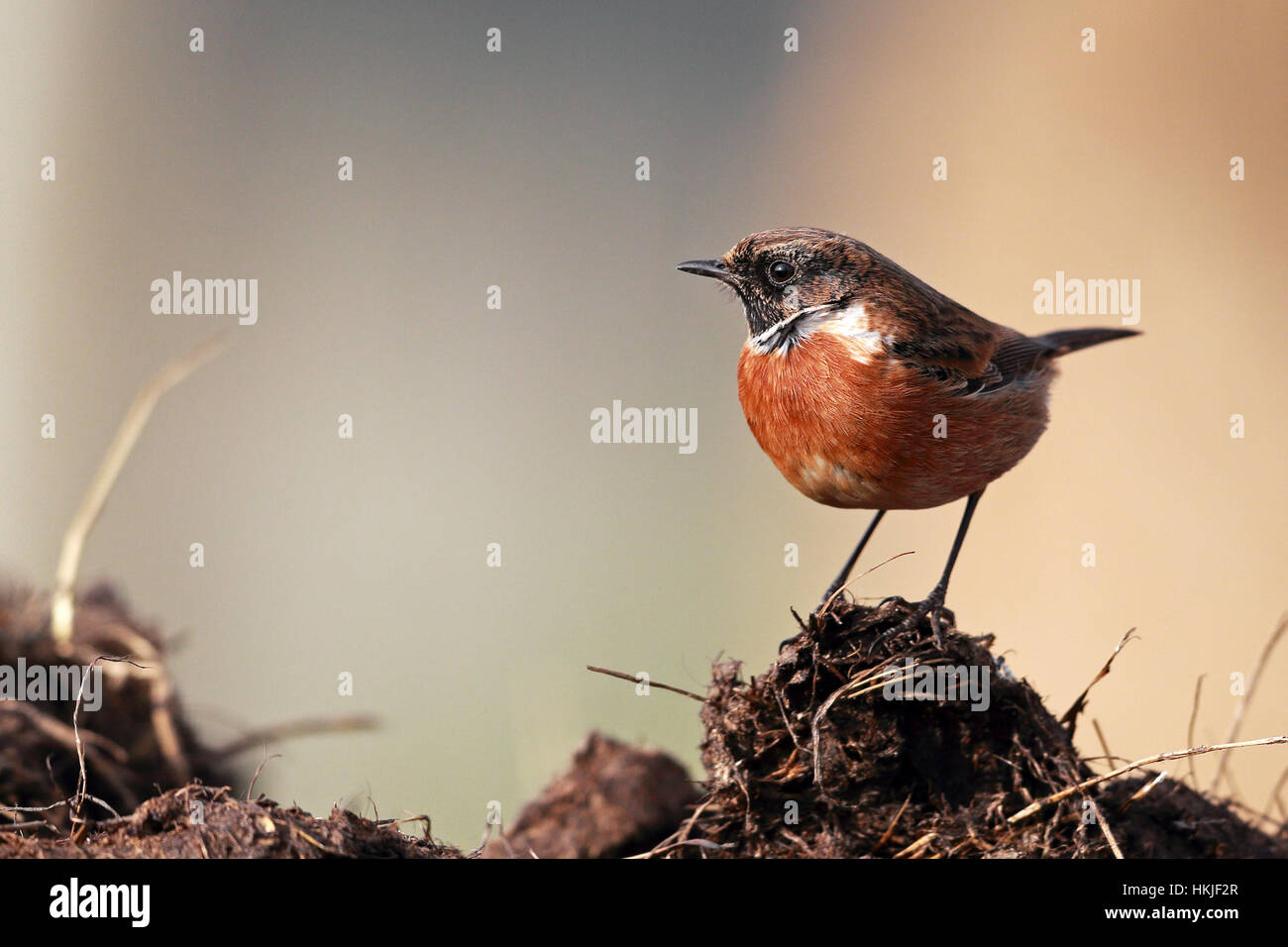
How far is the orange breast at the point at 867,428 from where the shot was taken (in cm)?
312

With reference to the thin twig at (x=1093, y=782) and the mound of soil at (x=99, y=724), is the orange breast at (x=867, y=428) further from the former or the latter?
the mound of soil at (x=99, y=724)

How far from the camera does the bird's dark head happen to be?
3381 millimetres

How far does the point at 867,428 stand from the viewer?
3119mm

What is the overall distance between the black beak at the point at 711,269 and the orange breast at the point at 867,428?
30cm

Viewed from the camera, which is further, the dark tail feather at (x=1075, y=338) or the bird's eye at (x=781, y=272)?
the dark tail feather at (x=1075, y=338)

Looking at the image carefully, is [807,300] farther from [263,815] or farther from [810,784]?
[263,815]

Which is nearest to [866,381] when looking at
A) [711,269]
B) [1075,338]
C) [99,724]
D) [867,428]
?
[867,428]

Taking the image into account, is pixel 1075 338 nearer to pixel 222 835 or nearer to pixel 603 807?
pixel 603 807

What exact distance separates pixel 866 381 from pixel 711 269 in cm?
68

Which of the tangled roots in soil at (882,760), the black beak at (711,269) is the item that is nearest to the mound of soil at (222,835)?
the tangled roots in soil at (882,760)

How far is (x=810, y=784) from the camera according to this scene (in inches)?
106
